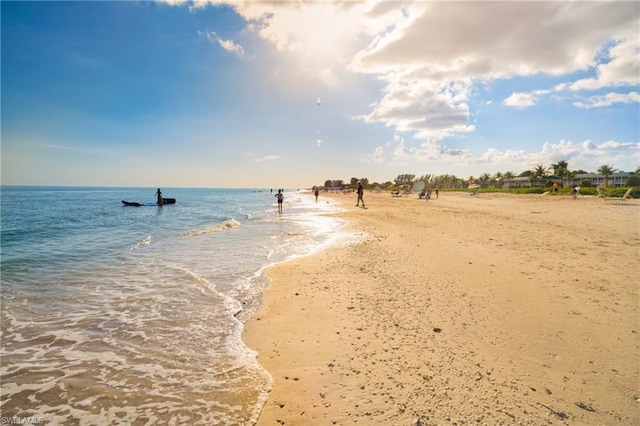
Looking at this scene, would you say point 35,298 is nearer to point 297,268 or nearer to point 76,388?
point 76,388

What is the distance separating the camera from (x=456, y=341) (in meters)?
4.75

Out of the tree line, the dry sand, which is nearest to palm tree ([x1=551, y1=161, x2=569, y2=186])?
the tree line

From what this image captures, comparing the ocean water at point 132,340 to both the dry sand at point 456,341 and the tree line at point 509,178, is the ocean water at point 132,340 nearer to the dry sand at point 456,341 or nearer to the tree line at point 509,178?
the dry sand at point 456,341

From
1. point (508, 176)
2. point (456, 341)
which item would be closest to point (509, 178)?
point (508, 176)

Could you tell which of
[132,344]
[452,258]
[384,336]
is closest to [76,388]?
[132,344]

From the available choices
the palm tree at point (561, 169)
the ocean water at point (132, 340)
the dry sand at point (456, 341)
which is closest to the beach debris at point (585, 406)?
the dry sand at point (456, 341)

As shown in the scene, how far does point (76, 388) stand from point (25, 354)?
198 centimetres

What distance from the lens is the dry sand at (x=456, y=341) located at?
3.37 meters

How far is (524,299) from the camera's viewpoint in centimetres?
633

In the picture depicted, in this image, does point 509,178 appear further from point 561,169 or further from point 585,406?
point 585,406

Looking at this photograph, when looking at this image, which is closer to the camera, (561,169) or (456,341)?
(456,341)

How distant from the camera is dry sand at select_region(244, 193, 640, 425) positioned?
337cm

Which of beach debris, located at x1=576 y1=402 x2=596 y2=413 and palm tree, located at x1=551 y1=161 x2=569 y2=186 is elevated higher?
palm tree, located at x1=551 y1=161 x2=569 y2=186

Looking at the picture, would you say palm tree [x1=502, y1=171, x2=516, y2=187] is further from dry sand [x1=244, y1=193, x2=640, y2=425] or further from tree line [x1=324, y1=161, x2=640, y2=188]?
dry sand [x1=244, y1=193, x2=640, y2=425]
